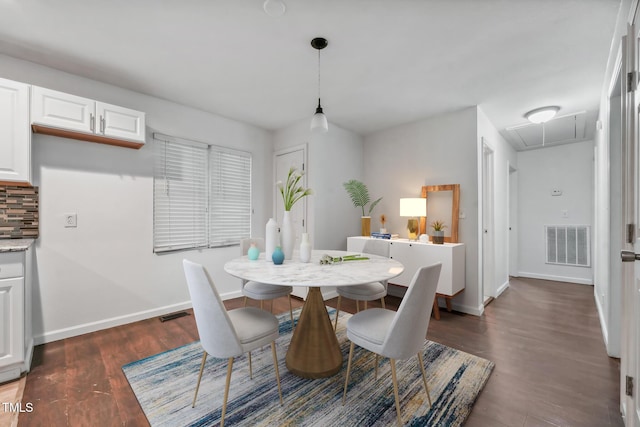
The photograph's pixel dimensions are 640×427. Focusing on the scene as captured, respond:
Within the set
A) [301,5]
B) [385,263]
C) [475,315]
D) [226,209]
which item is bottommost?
[475,315]

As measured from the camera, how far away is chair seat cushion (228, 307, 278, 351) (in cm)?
155

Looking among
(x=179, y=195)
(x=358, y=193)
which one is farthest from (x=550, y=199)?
(x=179, y=195)

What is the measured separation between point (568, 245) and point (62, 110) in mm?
7036

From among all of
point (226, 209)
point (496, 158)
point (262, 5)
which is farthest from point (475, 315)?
point (262, 5)

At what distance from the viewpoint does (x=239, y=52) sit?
2221 mm

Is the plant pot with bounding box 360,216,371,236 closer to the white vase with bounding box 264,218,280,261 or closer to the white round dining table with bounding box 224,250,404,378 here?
the white round dining table with bounding box 224,250,404,378

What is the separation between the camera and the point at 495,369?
208 cm

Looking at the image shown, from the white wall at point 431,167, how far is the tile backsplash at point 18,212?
384cm

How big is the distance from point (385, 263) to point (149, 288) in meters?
2.63

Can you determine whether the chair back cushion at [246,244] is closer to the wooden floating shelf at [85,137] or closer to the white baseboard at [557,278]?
the wooden floating shelf at [85,137]

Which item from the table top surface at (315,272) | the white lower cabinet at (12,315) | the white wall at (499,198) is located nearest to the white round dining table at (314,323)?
the table top surface at (315,272)

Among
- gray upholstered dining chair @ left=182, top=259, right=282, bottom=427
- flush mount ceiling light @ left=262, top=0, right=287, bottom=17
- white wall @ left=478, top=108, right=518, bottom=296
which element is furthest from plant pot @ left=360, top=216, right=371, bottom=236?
flush mount ceiling light @ left=262, top=0, right=287, bottom=17

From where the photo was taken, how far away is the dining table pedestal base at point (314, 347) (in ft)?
6.32

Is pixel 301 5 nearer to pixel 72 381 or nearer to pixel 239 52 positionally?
pixel 239 52
